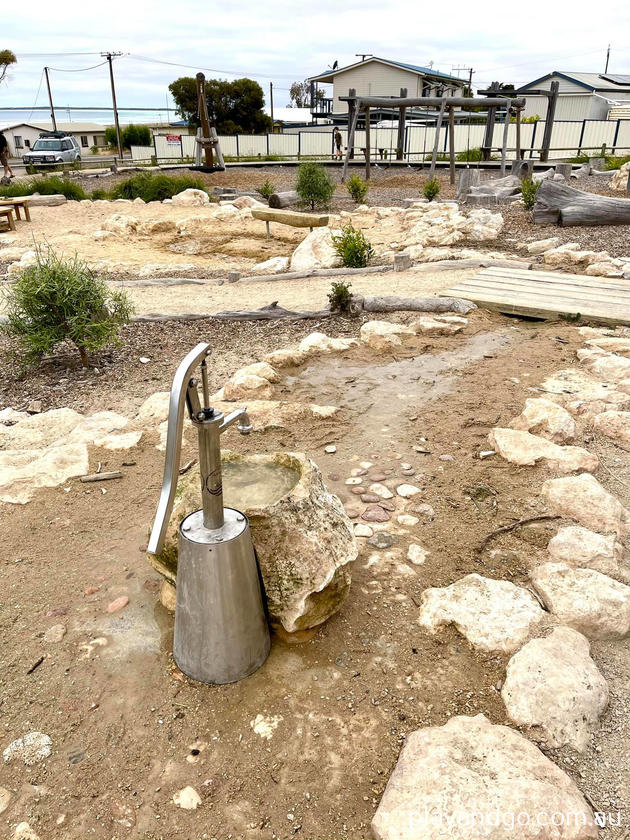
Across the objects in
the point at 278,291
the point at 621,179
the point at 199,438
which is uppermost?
the point at 199,438

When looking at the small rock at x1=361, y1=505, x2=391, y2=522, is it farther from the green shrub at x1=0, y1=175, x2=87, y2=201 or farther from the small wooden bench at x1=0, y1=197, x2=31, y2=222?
the green shrub at x1=0, y1=175, x2=87, y2=201

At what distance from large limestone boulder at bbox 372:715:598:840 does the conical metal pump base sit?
0.53 metres

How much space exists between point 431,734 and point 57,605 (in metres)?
1.34

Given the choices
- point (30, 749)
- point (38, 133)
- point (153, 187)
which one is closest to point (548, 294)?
point (30, 749)

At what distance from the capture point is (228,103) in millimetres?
33594

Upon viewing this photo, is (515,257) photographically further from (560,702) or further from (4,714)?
(4,714)

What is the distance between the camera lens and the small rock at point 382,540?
234 cm

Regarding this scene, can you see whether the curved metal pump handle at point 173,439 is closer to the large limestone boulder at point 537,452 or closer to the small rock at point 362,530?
the small rock at point 362,530

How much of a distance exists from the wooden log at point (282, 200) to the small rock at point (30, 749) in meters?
13.0

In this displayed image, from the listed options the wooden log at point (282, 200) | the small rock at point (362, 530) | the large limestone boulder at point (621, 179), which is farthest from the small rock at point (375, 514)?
the large limestone boulder at point (621, 179)

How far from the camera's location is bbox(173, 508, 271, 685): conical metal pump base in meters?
1.66

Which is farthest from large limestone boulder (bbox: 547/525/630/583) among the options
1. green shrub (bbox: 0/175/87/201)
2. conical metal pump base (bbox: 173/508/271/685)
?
green shrub (bbox: 0/175/87/201)

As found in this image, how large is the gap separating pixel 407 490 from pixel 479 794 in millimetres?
1436

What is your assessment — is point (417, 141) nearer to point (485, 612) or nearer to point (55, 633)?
point (485, 612)
